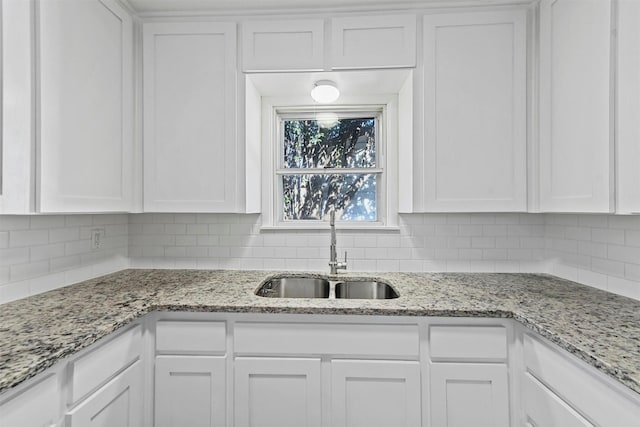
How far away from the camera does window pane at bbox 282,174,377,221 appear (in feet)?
7.13

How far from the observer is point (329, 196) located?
2.19m

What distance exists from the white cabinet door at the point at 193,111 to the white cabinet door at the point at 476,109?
103cm

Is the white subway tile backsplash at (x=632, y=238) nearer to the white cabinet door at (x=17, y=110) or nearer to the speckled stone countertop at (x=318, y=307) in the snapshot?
the speckled stone countertop at (x=318, y=307)

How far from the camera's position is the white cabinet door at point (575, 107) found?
Result: 1.27m

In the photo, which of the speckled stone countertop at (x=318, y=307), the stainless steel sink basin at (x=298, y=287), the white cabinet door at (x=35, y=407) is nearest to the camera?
the white cabinet door at (x=35, y=407)

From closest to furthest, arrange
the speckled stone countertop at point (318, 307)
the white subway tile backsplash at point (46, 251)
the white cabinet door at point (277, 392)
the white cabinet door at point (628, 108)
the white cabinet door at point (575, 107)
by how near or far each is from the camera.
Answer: the speckled stone countertop at point (318, 307), the white cabinet door at point (628, 108), the white cabinet door at point (575, 107), the white cabinet door at point (277, 392), the white subway tile backsplash at point (46, 251)

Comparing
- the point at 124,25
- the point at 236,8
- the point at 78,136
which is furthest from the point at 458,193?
the point at 124,25

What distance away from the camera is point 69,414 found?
3.35 feet

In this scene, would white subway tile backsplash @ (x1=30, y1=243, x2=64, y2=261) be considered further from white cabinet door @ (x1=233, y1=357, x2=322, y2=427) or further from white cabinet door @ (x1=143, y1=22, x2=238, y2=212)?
white cabinet door @ (x1=233, y1=357, x2=322, y2=427)

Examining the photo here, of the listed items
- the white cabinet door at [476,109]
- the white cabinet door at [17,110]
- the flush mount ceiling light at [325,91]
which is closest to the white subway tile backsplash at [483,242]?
the white cabinet door at [476,109]

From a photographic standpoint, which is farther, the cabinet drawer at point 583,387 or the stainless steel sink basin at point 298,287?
the stainless steel sink basin at point 298,287

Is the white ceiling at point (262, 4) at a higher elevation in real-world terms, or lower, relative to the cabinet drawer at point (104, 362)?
higher

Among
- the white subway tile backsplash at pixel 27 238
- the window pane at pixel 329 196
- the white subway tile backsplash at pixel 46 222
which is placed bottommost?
the white subway tile backsplash at pixel 27 238

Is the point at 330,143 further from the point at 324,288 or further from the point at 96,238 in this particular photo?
the point at 96,238
